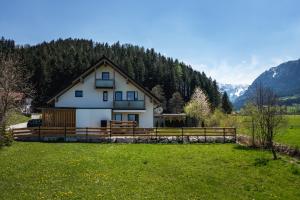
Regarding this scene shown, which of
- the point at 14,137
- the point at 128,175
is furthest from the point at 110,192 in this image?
the point at 14,137

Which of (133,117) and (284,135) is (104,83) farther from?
(284,135)

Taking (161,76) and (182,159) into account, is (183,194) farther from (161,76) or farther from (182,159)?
(161,76)

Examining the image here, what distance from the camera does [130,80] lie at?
46.6 meters

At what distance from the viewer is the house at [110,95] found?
4575 cm

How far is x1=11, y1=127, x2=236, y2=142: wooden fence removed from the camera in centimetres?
3425

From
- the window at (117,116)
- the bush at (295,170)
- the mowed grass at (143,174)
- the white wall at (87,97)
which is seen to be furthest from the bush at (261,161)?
the white wall at (87,97)

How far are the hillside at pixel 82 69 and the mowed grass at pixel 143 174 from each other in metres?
68.2

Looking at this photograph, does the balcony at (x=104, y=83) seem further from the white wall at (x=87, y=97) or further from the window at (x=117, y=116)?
the window at (x=117, y=116)

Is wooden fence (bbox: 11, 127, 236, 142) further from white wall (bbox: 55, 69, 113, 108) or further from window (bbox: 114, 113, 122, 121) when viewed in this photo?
white wall (bbox: 55, 69, 113, 108)

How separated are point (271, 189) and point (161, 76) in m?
112

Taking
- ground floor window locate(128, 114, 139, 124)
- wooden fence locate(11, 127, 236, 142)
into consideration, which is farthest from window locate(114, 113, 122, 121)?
wooden fence locate(11, 127, 236, 142)

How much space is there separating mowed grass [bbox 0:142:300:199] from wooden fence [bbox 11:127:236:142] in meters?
6.90

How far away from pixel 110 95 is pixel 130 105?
2.93 meters

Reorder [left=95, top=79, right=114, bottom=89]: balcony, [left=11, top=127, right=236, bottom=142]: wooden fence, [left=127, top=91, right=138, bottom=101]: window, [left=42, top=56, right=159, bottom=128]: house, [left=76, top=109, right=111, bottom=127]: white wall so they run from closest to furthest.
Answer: [left=11, top=127, right=236, bottom=142]: wooden fence
[left=76, top=109, right=111, bottom=127]: white wall
[left=42, top=56, right=159, bottom=128]: house
[left=95, top=79, right=114, bottom=89]: balcony
[left=127, top=91, right=138, bottom=101]: window
